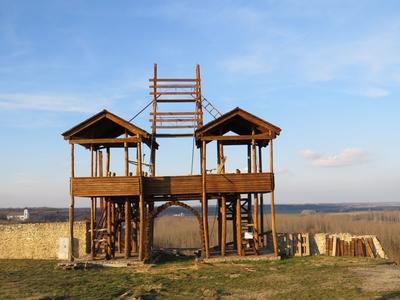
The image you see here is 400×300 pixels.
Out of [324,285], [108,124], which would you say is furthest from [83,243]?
[324,285]

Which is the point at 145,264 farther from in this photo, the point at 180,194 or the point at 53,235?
the point at 53,235

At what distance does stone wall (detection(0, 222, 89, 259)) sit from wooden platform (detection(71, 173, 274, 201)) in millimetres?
5692

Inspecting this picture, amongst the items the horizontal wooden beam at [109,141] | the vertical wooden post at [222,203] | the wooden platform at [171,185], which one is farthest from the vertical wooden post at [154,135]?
the vertical wooden post at [222,203]

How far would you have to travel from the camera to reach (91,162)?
26.8m

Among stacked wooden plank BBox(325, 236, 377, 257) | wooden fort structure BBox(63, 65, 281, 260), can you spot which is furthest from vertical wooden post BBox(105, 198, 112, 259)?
stacked wooden plank BBox(325, 236, 377, 257)

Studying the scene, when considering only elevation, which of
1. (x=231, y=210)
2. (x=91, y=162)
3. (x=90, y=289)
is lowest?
(x=90, y=289)

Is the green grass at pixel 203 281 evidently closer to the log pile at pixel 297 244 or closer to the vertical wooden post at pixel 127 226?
the log pile at pixel 297 244

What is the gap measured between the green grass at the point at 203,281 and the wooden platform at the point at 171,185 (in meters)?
3.69

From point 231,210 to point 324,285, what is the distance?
1048 centimetres

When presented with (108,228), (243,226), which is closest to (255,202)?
(243,226)

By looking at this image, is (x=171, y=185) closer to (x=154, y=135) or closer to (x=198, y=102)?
(x=154, y=135)

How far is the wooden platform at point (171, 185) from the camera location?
24.5 m

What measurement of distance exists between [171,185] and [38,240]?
1033 centimetres

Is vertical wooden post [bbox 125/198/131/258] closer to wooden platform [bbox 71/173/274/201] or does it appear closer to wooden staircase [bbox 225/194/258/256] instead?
wooden platform [bbox 71/173/274/201]
